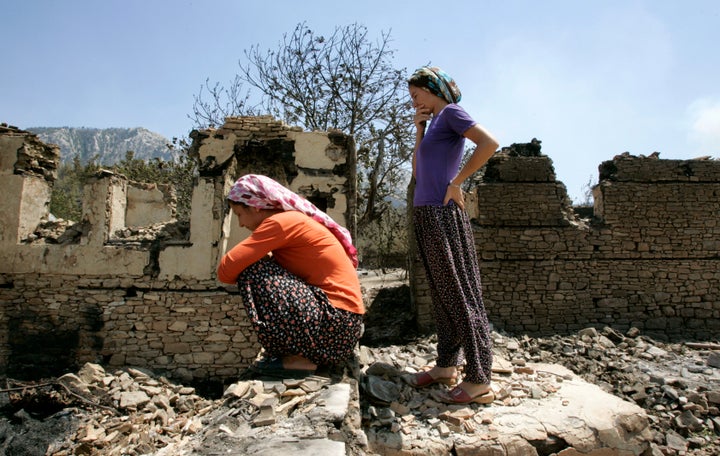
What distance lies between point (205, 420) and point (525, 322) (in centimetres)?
614

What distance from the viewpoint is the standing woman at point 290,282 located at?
2248 millimetres

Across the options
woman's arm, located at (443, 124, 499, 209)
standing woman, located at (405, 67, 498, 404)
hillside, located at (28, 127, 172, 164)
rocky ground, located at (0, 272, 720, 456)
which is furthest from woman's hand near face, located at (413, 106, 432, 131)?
hillside, located at (28, 127, 172, 164)

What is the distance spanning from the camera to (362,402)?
2598 millimetres

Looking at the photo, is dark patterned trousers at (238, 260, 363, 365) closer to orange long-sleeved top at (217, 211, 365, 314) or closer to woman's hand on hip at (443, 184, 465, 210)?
orange long-sleeved top at (217, 211, 365, 314)

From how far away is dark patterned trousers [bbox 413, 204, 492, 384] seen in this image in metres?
2.54

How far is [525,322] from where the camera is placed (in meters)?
7.00

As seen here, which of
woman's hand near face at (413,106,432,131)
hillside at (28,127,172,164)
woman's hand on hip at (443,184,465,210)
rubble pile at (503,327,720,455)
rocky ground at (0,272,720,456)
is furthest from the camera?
hillside at (28,127,172,164)

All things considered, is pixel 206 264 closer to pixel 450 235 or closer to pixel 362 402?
pixel 362 402

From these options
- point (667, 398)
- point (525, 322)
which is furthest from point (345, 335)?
point (525, 322)

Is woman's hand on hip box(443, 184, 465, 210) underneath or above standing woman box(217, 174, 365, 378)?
above

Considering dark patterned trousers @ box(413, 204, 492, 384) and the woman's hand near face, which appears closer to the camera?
dark patterned trousers @ box(413, 204, 492, 384)

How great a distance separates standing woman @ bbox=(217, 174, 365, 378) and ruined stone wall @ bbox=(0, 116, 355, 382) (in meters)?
3.45

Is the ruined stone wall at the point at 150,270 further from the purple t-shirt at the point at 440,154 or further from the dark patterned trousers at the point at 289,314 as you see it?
the dark patterned trousers at the point at 289,314

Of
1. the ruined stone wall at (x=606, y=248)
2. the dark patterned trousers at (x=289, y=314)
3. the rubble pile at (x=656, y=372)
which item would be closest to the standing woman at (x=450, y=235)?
the dark patterned trousers at (x=289, y=314)
